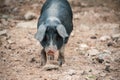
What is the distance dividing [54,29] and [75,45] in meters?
1.92

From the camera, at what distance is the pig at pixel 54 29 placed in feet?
22.7

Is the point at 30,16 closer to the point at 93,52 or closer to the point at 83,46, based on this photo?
the point at 83,46

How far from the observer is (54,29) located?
275 inches

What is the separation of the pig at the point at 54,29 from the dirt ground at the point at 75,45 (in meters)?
0.34

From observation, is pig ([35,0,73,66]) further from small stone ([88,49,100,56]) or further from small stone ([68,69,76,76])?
small stone ([88,49,100,56])

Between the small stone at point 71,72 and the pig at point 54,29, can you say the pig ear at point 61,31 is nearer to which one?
the pig at point 54,29

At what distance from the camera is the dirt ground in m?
6.94

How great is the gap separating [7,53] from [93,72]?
6.45 ft

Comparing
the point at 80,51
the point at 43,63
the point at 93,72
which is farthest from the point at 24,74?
the point at 80,51

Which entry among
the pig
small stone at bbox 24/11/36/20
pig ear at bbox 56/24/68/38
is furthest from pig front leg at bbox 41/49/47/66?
small stone at bbox 24/11/36/20

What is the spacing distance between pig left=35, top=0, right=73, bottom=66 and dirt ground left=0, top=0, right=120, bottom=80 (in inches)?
13.5

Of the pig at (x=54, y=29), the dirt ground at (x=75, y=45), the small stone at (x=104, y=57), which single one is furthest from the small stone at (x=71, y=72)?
the small stone at (x=104, y=57)

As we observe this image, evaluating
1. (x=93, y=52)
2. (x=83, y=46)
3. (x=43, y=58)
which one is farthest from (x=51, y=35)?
(x=83, y=46)

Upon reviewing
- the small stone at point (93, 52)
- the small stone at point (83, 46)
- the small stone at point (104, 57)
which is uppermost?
the small stone at point (83, 46)
